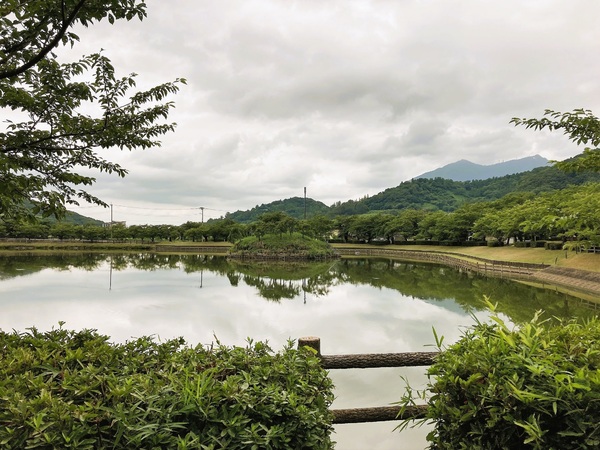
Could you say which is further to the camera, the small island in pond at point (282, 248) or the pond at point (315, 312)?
the small island in pond at point (282, 248)

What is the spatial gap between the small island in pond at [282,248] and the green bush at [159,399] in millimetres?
46371

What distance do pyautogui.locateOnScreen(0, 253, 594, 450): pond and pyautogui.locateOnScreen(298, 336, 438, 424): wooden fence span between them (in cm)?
156

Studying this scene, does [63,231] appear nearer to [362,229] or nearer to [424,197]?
[362,229]

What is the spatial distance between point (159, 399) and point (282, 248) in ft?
163

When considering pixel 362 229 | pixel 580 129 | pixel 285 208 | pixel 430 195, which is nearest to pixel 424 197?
pixel 430 195

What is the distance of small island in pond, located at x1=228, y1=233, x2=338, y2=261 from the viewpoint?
49.4m

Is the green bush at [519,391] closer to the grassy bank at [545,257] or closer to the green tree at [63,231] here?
the grassy bank at [545,257]

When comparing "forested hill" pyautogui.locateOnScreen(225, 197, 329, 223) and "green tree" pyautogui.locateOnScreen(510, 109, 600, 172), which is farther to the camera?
"forested hill" pyautogui.locateOnScreen(225, 197, 329, 223)

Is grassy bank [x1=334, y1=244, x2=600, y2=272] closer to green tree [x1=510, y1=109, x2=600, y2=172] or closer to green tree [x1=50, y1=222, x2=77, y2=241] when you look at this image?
green tree [x1=510, y1=109, x2=600, y2=172]

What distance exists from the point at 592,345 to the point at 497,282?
2522 centimetres

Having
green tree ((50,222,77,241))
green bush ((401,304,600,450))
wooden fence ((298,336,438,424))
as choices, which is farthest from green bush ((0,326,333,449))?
green tree ((50,222,77,241))

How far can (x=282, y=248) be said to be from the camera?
5159 centimetres

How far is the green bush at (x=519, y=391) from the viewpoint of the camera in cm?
178

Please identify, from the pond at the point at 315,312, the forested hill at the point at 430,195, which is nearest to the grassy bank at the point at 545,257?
the pond at the point at 315,312
